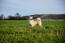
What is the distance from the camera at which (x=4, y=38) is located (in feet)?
3.30

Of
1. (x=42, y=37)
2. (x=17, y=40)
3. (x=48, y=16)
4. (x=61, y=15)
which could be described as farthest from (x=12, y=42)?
(x=61, y=15)

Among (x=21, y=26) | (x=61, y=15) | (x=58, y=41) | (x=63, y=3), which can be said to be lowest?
(x=58, y=41)

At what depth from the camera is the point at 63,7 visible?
102 centimetres

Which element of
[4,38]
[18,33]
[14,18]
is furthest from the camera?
[18,33]

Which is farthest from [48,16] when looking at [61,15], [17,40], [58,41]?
[17,40]

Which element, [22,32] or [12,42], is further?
[22,32]

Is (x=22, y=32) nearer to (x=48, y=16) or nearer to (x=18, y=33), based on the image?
(x=18, y=33)

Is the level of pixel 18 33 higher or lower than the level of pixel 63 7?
lower

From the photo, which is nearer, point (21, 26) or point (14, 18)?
point (14, 18)

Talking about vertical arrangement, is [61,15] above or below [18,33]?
above

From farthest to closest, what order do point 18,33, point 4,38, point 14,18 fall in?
1. point 18,33
2. point 4,38
3. point 14,18

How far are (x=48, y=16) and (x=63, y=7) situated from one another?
16 cm

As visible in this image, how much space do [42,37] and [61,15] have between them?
265mm

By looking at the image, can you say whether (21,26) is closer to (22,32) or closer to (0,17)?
(22,32)
